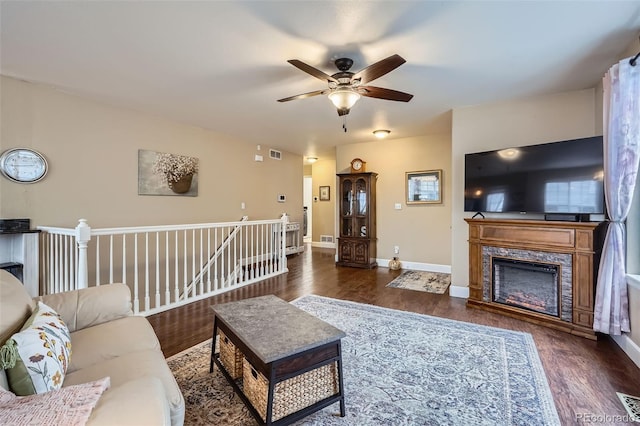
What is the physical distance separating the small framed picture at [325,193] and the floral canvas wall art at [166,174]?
4150 mm

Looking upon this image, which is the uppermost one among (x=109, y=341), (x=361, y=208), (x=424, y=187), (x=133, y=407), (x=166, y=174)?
(x=166, y=174)

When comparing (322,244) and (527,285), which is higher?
(527,285)

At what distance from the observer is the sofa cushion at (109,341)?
4.62ft

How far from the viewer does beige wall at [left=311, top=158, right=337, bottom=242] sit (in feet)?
27.0

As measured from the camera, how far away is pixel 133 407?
0.86 meters

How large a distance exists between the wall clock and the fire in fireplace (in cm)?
307

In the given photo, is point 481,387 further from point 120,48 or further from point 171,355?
point 120,48

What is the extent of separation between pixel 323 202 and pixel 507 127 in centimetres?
536

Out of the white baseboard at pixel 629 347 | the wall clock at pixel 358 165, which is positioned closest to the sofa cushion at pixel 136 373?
the white baseboard at pixel 629 347

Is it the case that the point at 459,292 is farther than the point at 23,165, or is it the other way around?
the point at 459,292

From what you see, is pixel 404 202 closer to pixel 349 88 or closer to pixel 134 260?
pixel 349 88

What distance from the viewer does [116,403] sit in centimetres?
87

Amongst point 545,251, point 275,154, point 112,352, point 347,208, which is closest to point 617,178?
point 545,251

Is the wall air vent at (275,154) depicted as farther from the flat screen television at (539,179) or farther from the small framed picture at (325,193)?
the flat screen television at (539,179)
